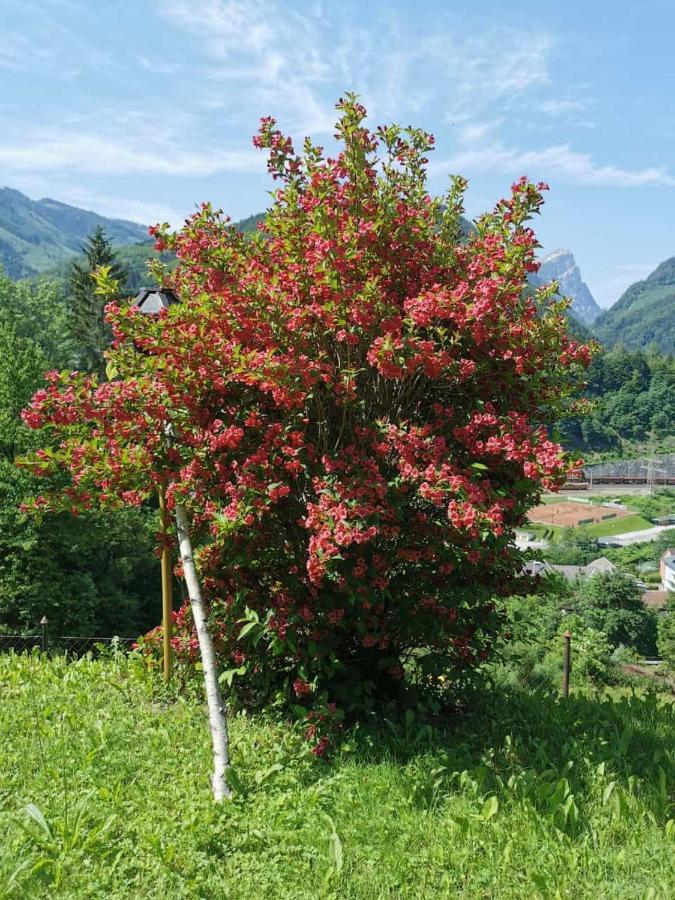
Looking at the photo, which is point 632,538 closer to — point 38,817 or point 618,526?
point 618,526

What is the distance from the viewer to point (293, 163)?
4.89 m

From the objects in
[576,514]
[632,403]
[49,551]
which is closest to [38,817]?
[49,551]

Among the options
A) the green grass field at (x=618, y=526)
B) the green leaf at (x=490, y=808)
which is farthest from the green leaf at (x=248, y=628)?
the green grass field at (x=618, y=526)

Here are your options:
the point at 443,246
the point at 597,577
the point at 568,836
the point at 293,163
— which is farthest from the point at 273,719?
the point at 597,577

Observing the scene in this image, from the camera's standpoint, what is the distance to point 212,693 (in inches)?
158

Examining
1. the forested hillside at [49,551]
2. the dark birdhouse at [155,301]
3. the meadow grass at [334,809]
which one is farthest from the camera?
the forested hillside at [49,551]

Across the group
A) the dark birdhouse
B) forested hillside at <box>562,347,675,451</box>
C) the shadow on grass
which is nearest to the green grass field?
forested hillside at <box>562,347,675,451</box>

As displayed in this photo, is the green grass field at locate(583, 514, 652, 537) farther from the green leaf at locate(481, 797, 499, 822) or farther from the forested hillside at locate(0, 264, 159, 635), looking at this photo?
the green leaf at locate(481, 797, 499, 822)

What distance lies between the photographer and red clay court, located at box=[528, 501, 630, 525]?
108 m

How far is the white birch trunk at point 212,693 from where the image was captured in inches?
153

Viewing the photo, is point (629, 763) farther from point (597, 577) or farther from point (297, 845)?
point (597, 577)

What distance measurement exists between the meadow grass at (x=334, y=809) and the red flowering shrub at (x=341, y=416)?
0.56 m

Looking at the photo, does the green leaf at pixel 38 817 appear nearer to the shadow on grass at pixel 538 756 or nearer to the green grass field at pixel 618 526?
the shadow on grass at pixel 538 756

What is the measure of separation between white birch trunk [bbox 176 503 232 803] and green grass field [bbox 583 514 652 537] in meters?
102
